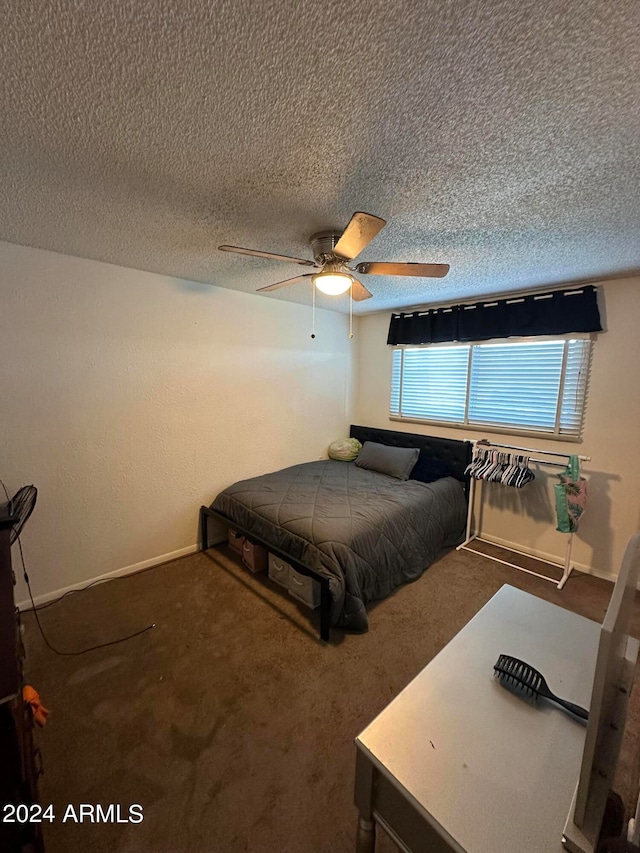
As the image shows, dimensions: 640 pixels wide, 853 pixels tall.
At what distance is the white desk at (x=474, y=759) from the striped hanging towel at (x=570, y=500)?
1.77 m

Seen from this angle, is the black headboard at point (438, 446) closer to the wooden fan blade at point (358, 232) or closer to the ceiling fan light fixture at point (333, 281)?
the ceiling fan light fixture at point (333, 281)

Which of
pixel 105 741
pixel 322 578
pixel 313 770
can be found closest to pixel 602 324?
pixel 322 578

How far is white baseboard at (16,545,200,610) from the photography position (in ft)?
7.68

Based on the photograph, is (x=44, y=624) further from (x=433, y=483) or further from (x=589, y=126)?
(x=589, y=126)

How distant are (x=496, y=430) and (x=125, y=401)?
3.26 metres

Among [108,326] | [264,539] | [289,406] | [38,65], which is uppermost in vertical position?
[38,65]

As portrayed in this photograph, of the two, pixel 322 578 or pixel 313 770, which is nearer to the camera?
pixel 313 770

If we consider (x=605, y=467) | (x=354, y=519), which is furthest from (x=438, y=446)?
(x=354, y=519)

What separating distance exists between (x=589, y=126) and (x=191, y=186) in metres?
1.47

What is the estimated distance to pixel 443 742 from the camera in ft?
2.61

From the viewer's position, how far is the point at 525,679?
934 millimetres

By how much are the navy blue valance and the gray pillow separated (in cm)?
120

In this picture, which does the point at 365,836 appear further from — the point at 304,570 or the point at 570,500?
the point at 570,500

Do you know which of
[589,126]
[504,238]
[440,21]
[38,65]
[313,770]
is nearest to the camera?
[440,21]
